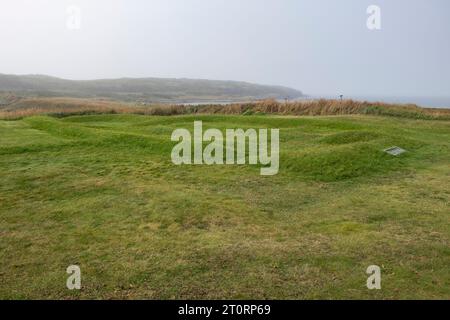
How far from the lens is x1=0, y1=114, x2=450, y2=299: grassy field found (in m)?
7.63

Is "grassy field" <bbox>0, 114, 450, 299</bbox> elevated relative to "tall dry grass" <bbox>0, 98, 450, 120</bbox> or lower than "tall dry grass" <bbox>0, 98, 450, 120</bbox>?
lower

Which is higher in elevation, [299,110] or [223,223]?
[299,110]

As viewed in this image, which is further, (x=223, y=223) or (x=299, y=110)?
(x=299, y=110)

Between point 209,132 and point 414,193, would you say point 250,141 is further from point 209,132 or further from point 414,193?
point 414,193

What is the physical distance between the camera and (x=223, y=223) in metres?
10.9

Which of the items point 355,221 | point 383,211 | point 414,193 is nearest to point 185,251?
point 355,221

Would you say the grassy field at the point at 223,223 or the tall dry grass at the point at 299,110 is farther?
the tall dry grass at the point at 299,110

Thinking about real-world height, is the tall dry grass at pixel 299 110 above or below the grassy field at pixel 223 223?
above

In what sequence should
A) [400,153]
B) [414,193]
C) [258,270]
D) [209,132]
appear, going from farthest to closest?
[209,132]
[400,153]
[414,193]
[258,270]

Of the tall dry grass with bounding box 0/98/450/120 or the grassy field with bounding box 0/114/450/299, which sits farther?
the tall dry grass with bounding box 0/98/450/120

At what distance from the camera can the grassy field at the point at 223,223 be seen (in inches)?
300

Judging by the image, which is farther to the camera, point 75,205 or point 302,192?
point 302,192

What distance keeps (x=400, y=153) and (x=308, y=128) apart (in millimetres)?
8423

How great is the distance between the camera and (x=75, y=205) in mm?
12438
